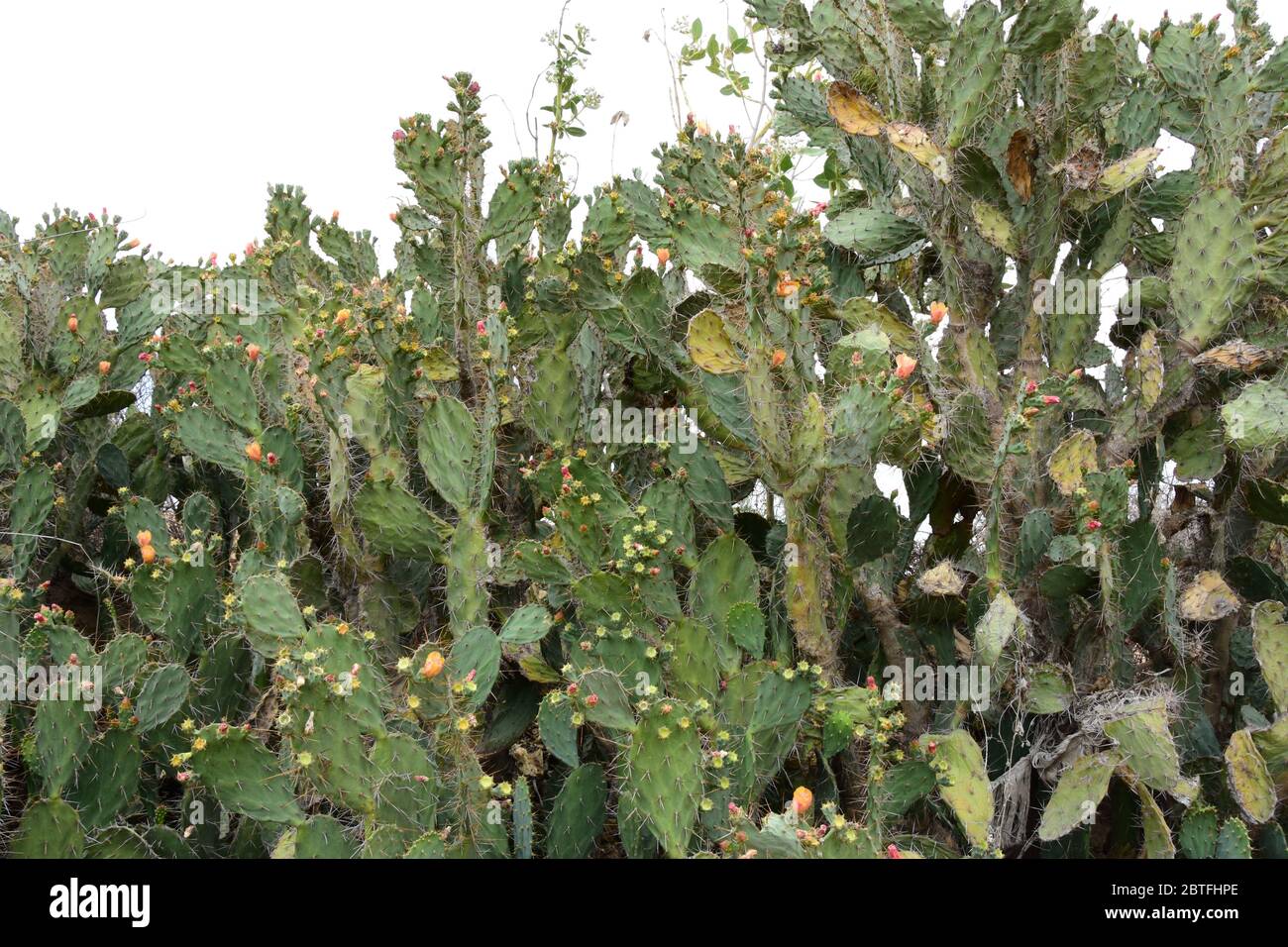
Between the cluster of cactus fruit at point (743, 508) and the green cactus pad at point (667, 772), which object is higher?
the cluster of cactus fruit at point (743, 508)

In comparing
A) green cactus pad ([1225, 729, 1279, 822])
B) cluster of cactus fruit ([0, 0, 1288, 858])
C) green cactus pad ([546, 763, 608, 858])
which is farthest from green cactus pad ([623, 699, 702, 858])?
green cactus pad ([1225, 729, 1279, 822])

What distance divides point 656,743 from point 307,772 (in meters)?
0.79

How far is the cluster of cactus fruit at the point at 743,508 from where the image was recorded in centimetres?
316

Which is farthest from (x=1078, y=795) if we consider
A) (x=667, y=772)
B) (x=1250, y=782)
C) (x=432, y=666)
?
(x=432, y=666)

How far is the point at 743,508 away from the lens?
161 inches

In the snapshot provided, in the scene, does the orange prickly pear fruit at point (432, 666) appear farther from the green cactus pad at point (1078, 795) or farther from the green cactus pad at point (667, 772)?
the green cactus pad at point (1078, 795)

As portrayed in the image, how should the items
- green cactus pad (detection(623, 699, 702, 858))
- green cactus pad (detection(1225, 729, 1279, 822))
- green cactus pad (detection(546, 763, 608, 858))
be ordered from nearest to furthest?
green cactus pad (detection(623, 699, 702, 858)) < green cactus pad (detection(546, 763, 608, 858)) < green cactus pad (detection(1225, 729, 1279, 822))

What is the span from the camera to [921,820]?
3625 millimetres

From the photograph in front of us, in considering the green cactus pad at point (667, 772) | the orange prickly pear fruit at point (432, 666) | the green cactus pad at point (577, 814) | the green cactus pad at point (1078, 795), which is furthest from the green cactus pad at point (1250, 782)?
the orange prickly pear fruit at point (432, 666)

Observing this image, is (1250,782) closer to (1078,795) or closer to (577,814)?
(1078,795)

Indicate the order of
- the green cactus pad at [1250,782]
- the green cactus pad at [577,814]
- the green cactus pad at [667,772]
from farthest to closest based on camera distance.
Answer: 1. the green cactus pad at [1250,782]
2. the green cactus pad at [577,814]
3. the green cactus pad at [667,772]

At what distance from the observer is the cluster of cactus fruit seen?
3.16 metres

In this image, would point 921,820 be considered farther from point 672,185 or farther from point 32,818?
point 32,818

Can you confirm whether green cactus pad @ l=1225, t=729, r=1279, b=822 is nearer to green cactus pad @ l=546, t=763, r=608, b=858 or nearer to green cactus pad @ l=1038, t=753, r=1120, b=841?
green cactus pad @ l=1038, t=753, r=1120, b=841
